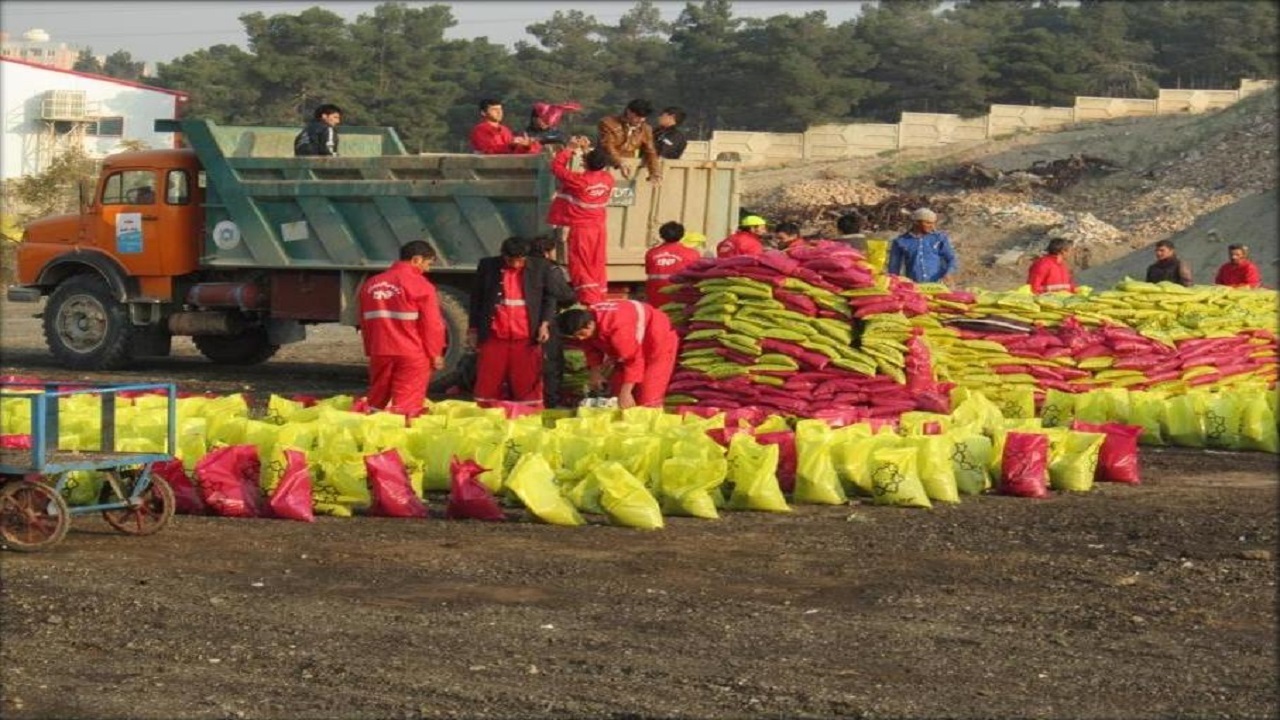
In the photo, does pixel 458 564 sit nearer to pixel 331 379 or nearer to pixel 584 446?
pixel 584 446

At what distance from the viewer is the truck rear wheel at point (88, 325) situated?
66.1 ft

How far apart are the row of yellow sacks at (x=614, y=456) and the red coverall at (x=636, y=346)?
111 centimetres

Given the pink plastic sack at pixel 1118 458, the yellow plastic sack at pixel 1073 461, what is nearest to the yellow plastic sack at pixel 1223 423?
the pink plastic sack at pixel 1118 458

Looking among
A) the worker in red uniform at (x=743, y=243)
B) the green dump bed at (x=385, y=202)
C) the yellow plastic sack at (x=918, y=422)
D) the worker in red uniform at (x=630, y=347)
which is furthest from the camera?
the green dump bed at (x=385, y=202)

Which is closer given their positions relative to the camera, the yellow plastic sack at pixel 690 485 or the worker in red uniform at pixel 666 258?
the yellow plastic sack at pixel 690 485

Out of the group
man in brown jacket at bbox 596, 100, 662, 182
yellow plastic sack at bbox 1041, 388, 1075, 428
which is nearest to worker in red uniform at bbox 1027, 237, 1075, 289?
yellow plastic sack at bbox 1041, 388, 1075, 428

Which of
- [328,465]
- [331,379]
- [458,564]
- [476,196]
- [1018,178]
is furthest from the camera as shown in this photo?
[1018,178]

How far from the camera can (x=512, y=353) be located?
1474 centimetres

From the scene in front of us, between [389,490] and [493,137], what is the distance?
740cm

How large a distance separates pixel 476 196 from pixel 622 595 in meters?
9.01

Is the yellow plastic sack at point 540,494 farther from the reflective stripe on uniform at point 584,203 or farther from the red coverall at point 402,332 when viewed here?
the reflective stripe on uniform at point 584,203

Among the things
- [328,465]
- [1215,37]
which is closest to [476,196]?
[328,465]

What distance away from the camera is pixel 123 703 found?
7160 mm

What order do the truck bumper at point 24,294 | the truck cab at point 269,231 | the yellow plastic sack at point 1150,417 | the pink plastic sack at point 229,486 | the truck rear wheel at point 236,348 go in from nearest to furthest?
1. the pink plastic sack at point 229,486
2. the yellow plastic sack at point 1150,417
3. the truck cab at point 269,231
4. the truck bumper at point 24,294
5. the truck rear wheel at point 236,348
